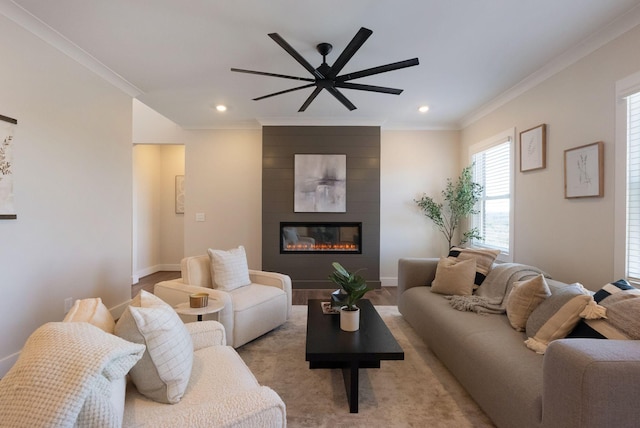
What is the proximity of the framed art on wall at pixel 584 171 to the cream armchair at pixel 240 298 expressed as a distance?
2.84 metres

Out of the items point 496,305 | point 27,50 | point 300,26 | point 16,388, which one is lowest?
point 496,305

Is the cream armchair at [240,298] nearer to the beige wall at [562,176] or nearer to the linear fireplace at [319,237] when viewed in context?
the linear fireplace at [319,237]

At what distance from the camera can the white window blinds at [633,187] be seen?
→ 2.13 m

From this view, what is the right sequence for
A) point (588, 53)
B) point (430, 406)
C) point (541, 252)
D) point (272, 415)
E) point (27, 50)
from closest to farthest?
point (272, 415), point (430, 406), point (27, 50), point (588, 53), point (541, 252)

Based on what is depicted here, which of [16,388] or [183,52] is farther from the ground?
[183,52]

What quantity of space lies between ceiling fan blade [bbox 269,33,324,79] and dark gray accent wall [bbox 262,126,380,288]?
87.0 inches

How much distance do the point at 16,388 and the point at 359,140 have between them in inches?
177

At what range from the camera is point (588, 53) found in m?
2.50

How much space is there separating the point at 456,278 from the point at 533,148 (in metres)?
1.67

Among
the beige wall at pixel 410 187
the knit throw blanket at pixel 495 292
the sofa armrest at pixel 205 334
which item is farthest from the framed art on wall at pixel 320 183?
the sofa armrest at pixel 205 334

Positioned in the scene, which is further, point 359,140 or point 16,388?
point 359,140

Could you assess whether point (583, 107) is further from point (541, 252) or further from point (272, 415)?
point (272, 415)

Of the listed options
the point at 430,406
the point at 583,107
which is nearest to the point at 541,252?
the point at 583,107

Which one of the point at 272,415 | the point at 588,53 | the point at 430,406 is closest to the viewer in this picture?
the point at 272,415
